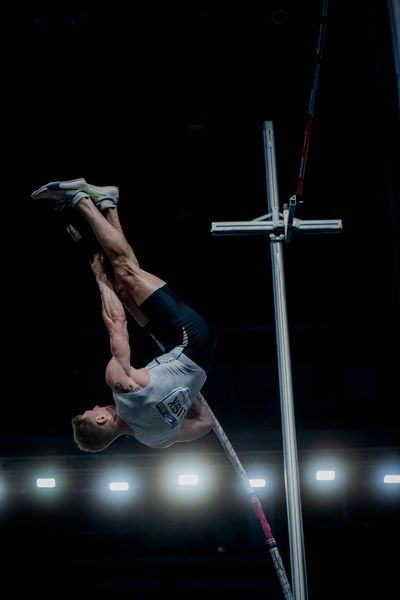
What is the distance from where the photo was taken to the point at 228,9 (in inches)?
199

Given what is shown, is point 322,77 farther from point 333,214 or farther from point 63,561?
point 63,561

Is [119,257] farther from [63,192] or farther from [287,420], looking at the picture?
[287,420]

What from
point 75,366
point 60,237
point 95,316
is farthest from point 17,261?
point 75,366

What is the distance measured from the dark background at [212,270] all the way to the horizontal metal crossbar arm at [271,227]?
4.70ft

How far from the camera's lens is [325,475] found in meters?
8.60

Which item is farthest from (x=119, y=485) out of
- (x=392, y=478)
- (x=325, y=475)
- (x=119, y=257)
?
(x=119, y=257)

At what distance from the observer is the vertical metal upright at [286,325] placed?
3373 millimetres

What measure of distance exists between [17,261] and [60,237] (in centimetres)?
63

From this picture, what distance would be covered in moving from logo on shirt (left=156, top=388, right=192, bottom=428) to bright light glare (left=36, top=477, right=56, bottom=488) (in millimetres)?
5199

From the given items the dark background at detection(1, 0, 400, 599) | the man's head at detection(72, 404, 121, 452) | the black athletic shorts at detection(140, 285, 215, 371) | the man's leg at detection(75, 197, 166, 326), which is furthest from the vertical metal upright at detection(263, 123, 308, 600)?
the dark background at detection(1, 0, 400, 599)

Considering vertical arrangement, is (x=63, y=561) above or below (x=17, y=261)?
below

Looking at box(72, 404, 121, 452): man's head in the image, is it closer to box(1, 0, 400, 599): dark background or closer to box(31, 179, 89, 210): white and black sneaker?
box(31, 179, 89, 210): white and black sneaker

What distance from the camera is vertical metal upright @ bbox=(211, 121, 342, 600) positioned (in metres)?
3.37

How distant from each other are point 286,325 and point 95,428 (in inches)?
49.7
